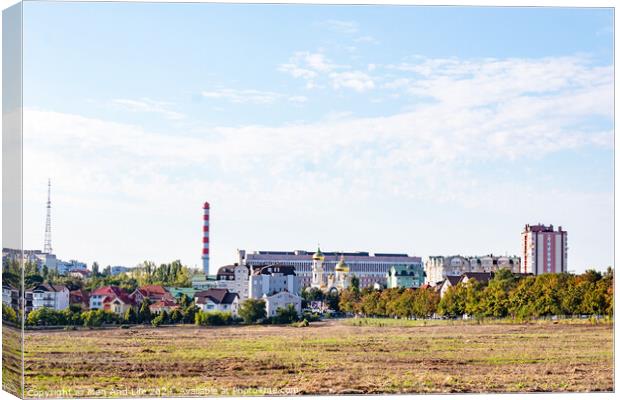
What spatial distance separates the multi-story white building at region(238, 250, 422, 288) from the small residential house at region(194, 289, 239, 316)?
0.52 metres

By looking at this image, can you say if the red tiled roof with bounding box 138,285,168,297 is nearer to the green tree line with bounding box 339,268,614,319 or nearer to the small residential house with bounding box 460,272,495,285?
the green tree line with bounding box 339,268,614,319

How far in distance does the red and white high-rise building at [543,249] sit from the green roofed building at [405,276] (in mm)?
4320

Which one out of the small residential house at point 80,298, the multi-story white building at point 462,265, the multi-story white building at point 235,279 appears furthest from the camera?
the multi-story white building at point 462,265

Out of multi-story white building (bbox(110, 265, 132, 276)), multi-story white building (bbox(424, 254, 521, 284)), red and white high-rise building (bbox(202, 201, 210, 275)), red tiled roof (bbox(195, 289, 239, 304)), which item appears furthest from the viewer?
multi-story white building (bbox(424, 254, 521, 284))

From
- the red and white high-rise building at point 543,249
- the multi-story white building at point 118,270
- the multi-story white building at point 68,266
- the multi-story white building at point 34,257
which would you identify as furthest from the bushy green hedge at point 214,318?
the red and white high-rise building at point 543,249

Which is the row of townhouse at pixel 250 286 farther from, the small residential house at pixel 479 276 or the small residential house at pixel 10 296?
the small residential house at pixel 10 296

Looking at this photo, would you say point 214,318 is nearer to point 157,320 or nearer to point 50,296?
point 157,320

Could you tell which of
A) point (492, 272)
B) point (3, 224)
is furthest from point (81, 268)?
point (492, 272)

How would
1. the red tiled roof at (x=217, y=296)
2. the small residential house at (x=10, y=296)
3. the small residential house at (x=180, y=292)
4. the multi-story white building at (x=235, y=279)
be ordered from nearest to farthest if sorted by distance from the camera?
the small residential house at (x=10, y=296) → the small residential house at (x=180, y=292) → the red tiled roof at (x=217, y=296) → the multi-story white building at (x=235, y=279)

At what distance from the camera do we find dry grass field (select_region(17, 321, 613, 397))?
496 inches

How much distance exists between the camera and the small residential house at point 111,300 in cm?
1573

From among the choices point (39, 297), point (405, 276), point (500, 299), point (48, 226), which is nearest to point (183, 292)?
point (39, 297)

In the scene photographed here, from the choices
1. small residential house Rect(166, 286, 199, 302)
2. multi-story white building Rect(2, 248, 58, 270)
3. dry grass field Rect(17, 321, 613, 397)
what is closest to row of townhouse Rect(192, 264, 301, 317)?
small residential house Rect(166, 286, 199, 302)

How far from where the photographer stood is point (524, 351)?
14.6 m
